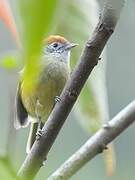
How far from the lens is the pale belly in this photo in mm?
2096

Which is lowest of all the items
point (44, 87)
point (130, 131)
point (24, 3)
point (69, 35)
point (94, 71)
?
point (130, 131)

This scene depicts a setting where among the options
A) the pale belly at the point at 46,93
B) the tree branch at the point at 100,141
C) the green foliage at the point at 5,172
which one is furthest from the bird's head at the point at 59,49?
the green foliage at the point at 5,172

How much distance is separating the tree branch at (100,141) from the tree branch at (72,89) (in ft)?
0.24

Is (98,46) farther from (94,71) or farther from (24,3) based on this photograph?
(24,3)

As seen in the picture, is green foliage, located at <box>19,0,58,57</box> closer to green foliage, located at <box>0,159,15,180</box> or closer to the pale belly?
green foliage, located at <box>0,159,15,180</box>

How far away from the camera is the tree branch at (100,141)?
1058 millimetres

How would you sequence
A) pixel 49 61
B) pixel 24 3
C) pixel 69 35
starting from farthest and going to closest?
pixel 49 61 < pixel 69 35 < pixel 24 3

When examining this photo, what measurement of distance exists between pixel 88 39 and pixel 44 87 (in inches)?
58.6

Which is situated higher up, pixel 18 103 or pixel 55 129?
pixel 55 129

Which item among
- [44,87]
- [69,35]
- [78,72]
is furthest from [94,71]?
[44,87]

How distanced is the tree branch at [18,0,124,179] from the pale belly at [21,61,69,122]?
1053 millimetres

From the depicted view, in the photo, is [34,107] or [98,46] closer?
[98,46]

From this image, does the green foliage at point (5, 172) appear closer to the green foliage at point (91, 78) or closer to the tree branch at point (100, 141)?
the green foliage at point (91, 78)

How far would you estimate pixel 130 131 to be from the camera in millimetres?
4141
